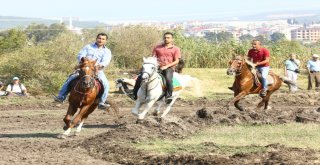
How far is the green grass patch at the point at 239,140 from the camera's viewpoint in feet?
48.3

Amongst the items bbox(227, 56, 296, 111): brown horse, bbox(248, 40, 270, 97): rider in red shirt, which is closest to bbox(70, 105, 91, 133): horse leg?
bbox(227, 56, 296, 111): brown horse

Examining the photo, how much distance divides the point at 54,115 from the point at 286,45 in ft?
101

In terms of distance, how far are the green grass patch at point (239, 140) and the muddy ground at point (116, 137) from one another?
16.3 inches

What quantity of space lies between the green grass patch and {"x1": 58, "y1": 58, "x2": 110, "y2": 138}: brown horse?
2.32 metres

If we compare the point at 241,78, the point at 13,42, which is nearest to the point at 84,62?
the point at 241,78

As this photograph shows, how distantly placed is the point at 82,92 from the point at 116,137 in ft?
5.81

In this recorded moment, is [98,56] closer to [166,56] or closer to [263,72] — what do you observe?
[166,56]

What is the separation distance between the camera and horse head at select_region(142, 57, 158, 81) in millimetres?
19375

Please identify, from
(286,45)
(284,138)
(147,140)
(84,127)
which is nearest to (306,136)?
(284,138)

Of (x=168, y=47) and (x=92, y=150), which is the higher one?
(x=168, y=47)

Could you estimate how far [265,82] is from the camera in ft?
80.2

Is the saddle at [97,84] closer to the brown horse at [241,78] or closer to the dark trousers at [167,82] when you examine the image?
the dark trousers at [167,82]

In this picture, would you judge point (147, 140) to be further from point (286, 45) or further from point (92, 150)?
point (286, 45)

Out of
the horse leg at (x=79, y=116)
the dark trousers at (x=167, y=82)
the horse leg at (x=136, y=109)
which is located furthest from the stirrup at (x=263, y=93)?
the horse leg at (x=79, y=116)
